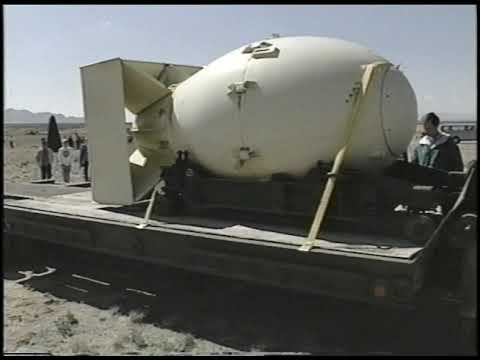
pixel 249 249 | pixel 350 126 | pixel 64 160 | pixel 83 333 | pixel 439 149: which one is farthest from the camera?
pixel 64 160

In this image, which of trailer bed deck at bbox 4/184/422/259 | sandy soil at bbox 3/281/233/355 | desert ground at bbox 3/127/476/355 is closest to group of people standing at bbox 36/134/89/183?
trailer bed deck at bbox 4/184/422/259

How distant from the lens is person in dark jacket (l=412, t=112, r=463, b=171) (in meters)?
5.63

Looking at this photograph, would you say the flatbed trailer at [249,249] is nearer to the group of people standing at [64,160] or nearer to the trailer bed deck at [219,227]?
the trailer bed deck at [219,227]

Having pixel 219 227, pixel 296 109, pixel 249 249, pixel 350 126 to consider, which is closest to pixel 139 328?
pixel 219 227

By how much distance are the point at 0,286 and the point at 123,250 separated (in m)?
1.37

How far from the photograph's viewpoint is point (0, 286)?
5488 millimetres

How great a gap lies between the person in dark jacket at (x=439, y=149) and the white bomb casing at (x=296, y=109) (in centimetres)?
70

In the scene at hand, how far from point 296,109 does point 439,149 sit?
198 centimetres

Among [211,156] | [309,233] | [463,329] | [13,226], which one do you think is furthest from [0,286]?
[463,329]

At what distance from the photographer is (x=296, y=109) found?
4797 mm

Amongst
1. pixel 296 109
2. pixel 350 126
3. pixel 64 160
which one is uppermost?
pixel 296 109

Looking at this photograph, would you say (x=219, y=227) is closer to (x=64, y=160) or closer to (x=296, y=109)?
(x=296, y=109)

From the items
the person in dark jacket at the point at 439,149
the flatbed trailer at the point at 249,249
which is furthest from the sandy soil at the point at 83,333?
the person in dark jacket at the point at 439,149

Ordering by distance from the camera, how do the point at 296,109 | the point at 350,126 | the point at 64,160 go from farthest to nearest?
the point at 64,160 < the point at 296,109 < the point at 350,126
